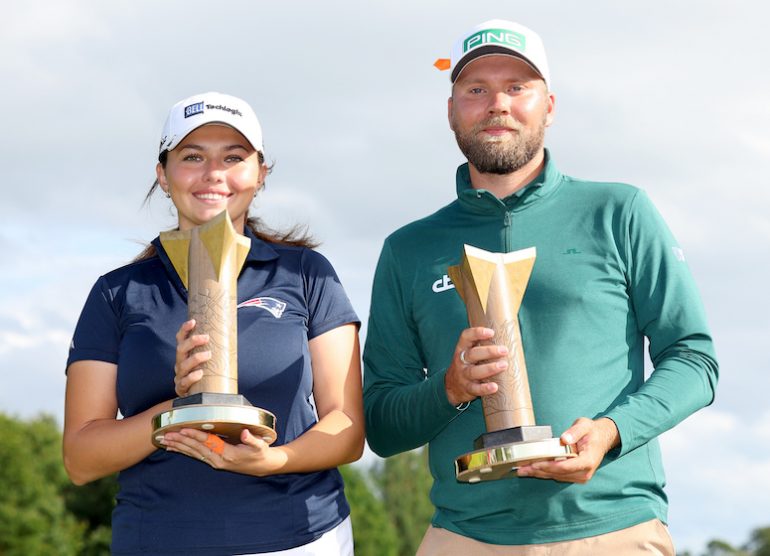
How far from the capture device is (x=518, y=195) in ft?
17.0

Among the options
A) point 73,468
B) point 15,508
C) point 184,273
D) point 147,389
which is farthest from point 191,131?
point 15,508

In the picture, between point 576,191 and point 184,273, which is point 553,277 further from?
point 184,273

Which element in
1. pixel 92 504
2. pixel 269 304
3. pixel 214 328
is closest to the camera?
pixel 214 328

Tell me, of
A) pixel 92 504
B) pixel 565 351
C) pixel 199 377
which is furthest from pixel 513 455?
pixel 92 504

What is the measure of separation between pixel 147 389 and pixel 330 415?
792mm

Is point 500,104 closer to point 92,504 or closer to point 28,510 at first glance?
point 28,510

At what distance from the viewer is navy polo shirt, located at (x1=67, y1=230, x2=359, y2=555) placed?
185 inches

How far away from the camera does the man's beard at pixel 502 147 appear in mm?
5164

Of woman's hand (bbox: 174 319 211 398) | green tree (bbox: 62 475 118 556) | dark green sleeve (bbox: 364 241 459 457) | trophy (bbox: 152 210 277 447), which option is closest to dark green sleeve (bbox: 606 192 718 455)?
dark green sleeve (bbox: 364 241 459 457)

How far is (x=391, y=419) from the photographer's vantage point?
5.09 m

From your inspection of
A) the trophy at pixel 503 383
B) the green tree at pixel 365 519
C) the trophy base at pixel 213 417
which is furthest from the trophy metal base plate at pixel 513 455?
the green tree at pixel 365 519

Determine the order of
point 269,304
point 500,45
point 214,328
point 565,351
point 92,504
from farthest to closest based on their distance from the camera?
1. point 92,504
2. point 500,45
3. point 269,304
4. point 565,351
5. point 214,328

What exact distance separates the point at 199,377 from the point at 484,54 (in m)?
2.07

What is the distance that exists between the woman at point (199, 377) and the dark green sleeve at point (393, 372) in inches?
6.7
